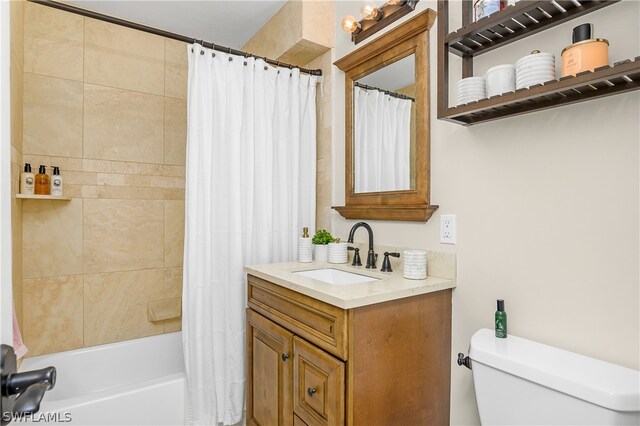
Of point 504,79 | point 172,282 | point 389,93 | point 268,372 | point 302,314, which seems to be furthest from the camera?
point 172,282

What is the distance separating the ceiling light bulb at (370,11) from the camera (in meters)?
1.87

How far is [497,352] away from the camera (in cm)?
116

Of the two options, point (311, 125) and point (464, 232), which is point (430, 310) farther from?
point (311, 125)

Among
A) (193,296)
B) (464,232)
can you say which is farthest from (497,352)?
(193,296)

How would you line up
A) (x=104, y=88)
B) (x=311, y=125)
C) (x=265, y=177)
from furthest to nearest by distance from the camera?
(x=104, y=88), (x=311, y=125), (x=265, y=177)

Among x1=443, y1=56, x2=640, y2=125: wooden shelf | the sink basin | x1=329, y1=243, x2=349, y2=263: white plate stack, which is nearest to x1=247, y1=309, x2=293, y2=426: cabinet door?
the sink basin

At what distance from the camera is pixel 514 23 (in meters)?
1.22

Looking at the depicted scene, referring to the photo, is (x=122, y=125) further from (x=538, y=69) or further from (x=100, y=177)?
(x=538, y=69)

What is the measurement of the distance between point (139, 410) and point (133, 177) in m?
1.52

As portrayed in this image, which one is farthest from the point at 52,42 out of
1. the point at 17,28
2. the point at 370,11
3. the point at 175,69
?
the point at 370,11

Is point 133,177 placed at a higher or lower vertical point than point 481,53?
lower

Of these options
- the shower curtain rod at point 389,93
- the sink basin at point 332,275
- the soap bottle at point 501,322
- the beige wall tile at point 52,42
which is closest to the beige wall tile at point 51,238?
the beige wall tile at point 52,42

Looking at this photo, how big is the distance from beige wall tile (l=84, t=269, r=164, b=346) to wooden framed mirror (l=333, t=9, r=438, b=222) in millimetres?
1553

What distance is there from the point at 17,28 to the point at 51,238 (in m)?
1.21
